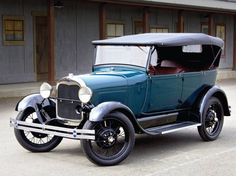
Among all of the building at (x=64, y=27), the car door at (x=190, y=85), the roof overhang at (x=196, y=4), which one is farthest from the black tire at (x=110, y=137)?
the roof overhang at (x=196, y=4)

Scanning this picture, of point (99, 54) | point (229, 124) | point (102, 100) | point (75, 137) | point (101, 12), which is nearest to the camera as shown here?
point (75, 137)

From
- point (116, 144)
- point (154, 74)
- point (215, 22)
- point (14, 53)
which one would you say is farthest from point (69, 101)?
point (215, 22)

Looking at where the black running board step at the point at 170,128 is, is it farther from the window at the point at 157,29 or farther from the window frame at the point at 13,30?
the window at the point at 157,29

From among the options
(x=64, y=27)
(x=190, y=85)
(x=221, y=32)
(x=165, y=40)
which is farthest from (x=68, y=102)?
(x=221, y=32)

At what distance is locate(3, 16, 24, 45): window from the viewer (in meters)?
15.4

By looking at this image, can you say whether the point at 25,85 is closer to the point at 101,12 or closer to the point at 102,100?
the point at 101,12

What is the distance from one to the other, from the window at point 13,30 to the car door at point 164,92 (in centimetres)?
884

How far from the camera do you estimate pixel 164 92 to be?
7656 mm

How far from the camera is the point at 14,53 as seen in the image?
15.8 meters

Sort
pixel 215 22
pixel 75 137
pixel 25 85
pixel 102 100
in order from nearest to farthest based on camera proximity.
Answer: pixel 75 137, pixel 102 100, pixel 25 85, pixel 215 22

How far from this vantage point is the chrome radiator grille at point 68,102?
6875 millimetres

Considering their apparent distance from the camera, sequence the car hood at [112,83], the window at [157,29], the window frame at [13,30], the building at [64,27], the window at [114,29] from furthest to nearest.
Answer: the window at [157,29] < the window at [114,29] < the building at [64,27] < the window frame at [13,30] < the car hood at [112,83]

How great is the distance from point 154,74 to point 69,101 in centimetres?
142

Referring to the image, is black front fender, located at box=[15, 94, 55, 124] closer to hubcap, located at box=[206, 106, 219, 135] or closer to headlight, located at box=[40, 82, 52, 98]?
headlight, located at box=[40, 82, 52, 98]
